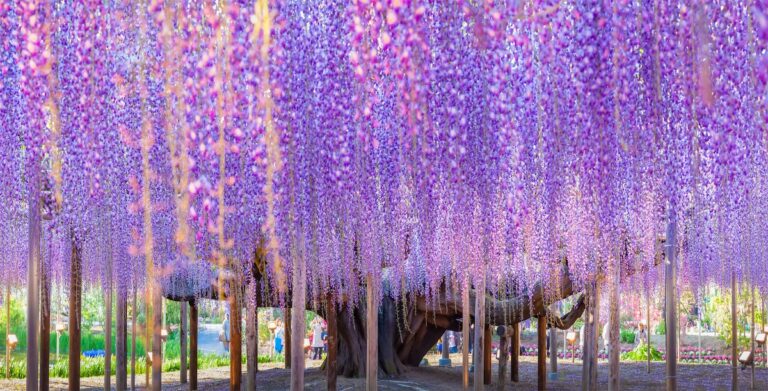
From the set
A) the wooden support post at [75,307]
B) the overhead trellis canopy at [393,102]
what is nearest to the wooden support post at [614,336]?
the overhead trellis canopy at [393,102]

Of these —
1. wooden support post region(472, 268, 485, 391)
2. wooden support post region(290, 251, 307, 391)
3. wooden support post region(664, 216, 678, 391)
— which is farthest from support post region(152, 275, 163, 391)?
wooden support post region(664, 216, 678, 391)

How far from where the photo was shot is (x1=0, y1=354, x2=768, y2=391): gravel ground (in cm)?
1447

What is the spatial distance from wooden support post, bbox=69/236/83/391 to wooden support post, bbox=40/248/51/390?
0.29 m

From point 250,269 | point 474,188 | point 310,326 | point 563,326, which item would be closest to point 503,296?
point 563,326

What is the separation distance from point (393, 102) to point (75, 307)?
6818 millimetres

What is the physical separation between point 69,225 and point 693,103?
8.11 meters

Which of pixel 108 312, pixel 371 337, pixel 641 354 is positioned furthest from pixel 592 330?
pixel 641 354

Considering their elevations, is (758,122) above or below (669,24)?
below

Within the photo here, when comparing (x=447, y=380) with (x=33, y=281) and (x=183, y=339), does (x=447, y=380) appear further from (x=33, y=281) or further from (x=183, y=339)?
(x=33, y=281)

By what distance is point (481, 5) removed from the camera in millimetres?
5168

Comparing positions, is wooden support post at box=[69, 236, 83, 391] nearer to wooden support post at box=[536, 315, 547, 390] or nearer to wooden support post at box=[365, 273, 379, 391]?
wooden support post at box=[365, 273, 379, 391]

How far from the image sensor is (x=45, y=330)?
1265 cm

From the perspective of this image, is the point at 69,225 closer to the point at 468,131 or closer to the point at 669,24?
the point at 468,131

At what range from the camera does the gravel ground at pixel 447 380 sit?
14.5 m
